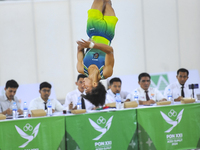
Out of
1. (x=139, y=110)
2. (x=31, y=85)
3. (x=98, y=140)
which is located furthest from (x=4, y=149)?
(x=31, y=85)

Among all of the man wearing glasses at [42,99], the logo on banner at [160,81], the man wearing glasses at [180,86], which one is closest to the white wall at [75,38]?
the logo on banner at [160,81]

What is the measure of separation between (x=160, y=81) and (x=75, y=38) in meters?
2.27

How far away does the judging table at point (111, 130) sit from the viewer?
3975 mm

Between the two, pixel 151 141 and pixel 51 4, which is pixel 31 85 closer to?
pixel 51 4

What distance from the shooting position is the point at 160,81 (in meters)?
6.78

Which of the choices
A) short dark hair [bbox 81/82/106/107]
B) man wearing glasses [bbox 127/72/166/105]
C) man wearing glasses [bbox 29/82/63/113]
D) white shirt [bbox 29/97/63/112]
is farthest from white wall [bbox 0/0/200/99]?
short dark hair [bbox 81/82/106/107]

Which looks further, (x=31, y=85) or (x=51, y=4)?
(x=51, y=4)

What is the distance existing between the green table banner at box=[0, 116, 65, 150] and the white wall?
121 inches

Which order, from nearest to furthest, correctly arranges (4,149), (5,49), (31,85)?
(4,149), (31,85), (5,49)

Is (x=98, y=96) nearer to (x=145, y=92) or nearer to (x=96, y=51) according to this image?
(x=96, y=51)

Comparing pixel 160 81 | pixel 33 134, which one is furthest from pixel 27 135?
pixel 160 81

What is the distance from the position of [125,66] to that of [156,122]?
10.2 feet

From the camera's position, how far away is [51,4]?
7051 millimetres

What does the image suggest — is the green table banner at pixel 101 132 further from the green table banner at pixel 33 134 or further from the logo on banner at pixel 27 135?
the logo on banner at pixel 27 135
